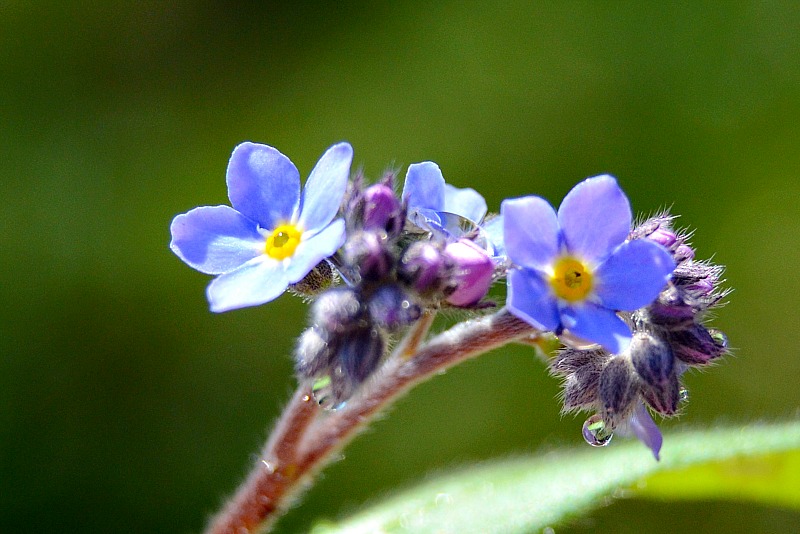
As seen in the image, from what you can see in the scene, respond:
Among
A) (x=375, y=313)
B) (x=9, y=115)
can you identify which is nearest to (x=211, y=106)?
(x=9, y=115)

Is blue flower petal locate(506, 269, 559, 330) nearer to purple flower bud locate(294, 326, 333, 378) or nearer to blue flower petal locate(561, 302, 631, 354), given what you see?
blue flower petal locate(561, 302, 631, 354)

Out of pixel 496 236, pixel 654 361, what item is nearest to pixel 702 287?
pixel 654 361

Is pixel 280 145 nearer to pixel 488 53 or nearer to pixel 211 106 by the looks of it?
pixel 211 106

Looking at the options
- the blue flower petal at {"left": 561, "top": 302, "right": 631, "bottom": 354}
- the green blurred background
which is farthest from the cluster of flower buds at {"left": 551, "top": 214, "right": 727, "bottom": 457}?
the green blurred background

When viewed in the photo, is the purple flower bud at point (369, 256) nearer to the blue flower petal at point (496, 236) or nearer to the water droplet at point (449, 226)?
the water droplet at point (449, 226)

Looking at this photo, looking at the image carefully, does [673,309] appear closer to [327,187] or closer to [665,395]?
[665,395]

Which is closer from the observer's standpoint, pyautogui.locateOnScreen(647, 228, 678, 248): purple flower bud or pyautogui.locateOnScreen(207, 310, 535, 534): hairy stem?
pyautogui.locateOnScreen(647, 228, 678, 248): purple flower bud
